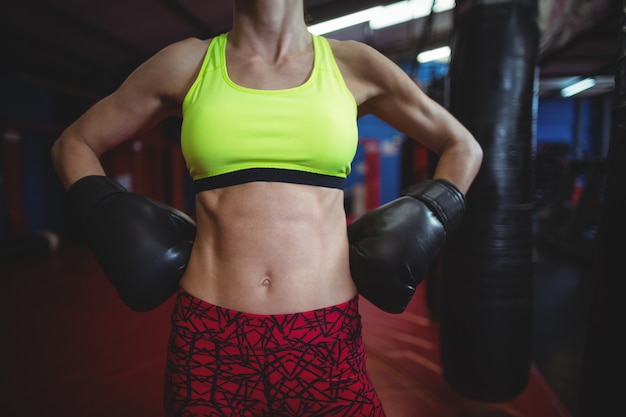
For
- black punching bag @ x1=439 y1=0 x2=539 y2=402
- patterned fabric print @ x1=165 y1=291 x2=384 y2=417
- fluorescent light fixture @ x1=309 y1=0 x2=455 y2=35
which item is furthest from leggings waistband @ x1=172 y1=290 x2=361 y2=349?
fluorescent light fixture @ x1=309 y1=0 x2=455 y2=35

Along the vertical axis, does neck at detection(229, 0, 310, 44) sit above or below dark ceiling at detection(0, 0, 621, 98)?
below

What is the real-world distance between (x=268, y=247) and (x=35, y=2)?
4.82 meters

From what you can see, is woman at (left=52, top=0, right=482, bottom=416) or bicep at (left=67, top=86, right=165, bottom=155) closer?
woman at (left=52, top=0, right=482, bottom=416)

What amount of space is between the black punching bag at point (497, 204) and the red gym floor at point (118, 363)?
22 cm

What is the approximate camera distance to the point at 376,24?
6.56m

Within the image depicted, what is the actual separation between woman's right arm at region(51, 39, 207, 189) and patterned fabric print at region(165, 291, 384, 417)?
0.47 m

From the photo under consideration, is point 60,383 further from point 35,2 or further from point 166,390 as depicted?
point 35,2

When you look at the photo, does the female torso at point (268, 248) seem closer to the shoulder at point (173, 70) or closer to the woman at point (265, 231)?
the woman at point (265, 231)

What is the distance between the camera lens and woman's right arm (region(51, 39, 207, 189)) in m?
0.83

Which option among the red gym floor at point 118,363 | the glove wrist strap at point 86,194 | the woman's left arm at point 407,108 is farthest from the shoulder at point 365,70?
the red gym floor at point 118,363

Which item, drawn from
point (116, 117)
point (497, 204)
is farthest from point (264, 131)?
point (497, 204)

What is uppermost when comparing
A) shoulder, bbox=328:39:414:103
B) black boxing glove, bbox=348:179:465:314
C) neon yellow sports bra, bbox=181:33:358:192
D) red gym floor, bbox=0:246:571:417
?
shoulder, bbox=328:39:414:103

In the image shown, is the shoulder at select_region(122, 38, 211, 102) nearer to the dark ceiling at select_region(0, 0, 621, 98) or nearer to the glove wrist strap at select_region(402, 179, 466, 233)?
the glove wrist strap at select_region(402, 179, 466, 233)

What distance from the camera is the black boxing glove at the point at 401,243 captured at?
2.60 feet
